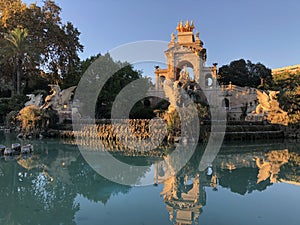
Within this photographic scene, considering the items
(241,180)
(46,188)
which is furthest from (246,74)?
(46,188)

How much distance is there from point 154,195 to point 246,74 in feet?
108

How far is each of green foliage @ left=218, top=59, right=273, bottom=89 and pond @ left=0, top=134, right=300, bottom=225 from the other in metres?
28.1

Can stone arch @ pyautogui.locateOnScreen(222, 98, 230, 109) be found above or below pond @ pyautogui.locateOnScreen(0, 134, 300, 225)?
above

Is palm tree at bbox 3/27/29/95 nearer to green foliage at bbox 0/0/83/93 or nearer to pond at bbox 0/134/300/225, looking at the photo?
green foliage at bbox 0/0/83/93

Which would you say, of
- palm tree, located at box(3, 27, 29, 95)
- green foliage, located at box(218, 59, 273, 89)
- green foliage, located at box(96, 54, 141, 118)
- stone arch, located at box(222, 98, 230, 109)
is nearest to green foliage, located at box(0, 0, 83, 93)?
palm tree, located at box(3, 27, 29, 95)

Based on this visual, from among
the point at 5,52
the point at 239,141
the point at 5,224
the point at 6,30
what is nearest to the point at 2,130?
the point at 5,52

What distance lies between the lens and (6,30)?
2395 cm

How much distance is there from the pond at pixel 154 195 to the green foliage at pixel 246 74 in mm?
28136

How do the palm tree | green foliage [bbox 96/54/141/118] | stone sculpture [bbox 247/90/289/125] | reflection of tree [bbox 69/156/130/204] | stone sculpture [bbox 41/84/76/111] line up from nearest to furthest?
reflection of tree [bbox 69/156/130/204] < stone sculpture [bbox 247/90/289/125] < stone sculpture [bbox 41/84/76/111] < green foliage [bbox 96/54/141/118] < the palm tree

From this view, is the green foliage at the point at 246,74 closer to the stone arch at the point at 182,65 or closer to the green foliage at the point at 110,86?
the stone arch at the point at 182,65

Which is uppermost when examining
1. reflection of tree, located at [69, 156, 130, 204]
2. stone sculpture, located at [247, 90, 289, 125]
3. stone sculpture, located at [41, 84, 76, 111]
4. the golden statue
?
the golden statue

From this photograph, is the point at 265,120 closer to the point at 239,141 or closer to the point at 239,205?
the point at 239,141

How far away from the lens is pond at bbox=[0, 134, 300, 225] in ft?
13.1

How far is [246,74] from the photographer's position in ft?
114
